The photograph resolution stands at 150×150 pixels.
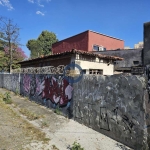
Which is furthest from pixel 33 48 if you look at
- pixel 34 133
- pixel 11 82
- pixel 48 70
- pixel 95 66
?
pixel 34 133

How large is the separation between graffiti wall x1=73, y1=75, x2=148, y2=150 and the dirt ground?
0.33 m

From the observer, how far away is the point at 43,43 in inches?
1620

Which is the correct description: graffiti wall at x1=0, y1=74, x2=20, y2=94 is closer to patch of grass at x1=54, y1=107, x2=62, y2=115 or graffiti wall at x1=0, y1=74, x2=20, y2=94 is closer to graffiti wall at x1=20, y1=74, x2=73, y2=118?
graffiti wall at x1=20, y1=74, x2=73, y2=118

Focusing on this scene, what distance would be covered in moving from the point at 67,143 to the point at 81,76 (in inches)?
108

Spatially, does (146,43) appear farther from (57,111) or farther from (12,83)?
(12,83)

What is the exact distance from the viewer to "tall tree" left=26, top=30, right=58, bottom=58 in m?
40.3

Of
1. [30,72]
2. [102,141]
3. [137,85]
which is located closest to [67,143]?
[102,141]

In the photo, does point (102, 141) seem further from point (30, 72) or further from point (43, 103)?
point (30, 72)

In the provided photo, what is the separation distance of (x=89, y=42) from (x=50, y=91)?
12.2 metres

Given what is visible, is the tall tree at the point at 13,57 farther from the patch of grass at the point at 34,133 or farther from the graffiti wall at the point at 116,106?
the graffiti wall at the point at 116,106

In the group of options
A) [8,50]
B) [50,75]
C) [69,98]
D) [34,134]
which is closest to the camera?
[34,134]

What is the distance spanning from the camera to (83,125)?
6086mm

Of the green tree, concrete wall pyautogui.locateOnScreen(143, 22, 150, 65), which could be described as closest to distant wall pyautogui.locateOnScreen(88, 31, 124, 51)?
concrete wall pyautogui.locateOnScreen(143, 22, 150, 65)

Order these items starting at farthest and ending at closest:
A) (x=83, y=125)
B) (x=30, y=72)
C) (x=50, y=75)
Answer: (x=30, y=72), (x=50, y=75), (x=83, y=125)
